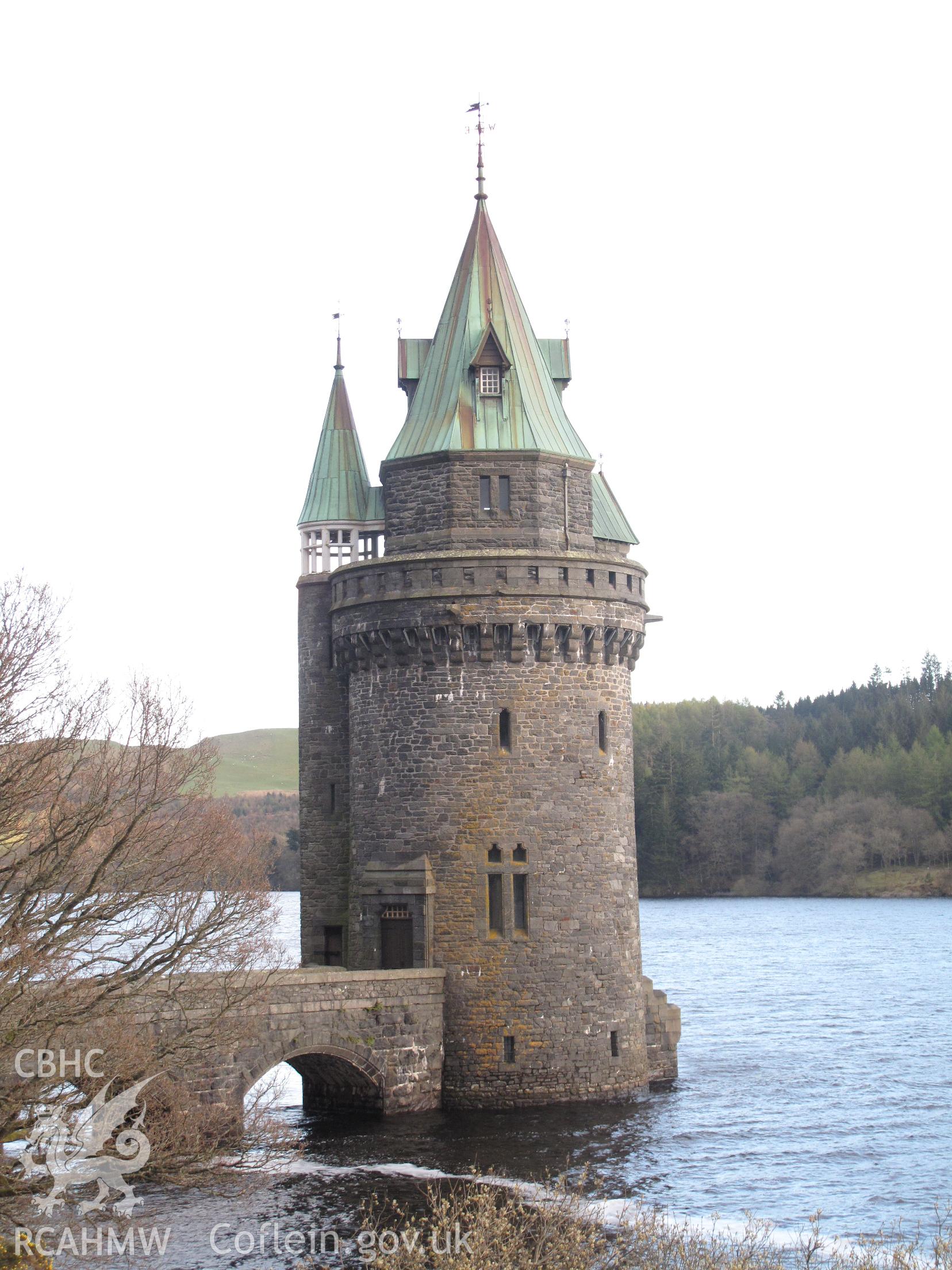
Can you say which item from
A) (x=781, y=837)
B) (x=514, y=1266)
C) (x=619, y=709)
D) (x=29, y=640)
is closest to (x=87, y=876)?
(x=29, y=640)

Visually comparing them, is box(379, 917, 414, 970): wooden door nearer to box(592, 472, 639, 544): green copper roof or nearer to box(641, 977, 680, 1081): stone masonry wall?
box(641, 977, 680, 1081): stone masonry wall

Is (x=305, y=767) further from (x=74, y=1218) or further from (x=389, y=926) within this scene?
(x=74, y=1218)

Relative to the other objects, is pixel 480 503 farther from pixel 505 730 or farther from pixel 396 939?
pixel 396 939

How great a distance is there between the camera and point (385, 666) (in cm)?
3691

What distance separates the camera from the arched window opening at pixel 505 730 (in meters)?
35.8

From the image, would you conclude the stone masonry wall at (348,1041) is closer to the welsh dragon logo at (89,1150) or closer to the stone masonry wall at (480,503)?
the welsh dragon logo at (89,1150)

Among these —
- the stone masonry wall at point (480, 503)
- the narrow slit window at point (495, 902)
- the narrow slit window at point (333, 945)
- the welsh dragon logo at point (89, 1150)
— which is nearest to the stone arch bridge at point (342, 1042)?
the narrow slit window at point (495, 902)

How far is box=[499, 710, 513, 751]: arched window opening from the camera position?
117 ft

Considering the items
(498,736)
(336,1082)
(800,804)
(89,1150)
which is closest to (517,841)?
(498,736)

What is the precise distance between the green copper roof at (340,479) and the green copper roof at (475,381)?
108 inches

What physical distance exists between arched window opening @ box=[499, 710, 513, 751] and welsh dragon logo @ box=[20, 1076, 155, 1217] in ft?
47.4

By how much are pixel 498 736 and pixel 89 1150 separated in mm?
16814

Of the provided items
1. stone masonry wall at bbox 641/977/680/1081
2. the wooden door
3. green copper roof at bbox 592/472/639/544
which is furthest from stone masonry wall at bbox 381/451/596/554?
stone masonry wall at bbox 641/977/680/1081

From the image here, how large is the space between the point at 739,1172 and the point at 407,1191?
6.60m
